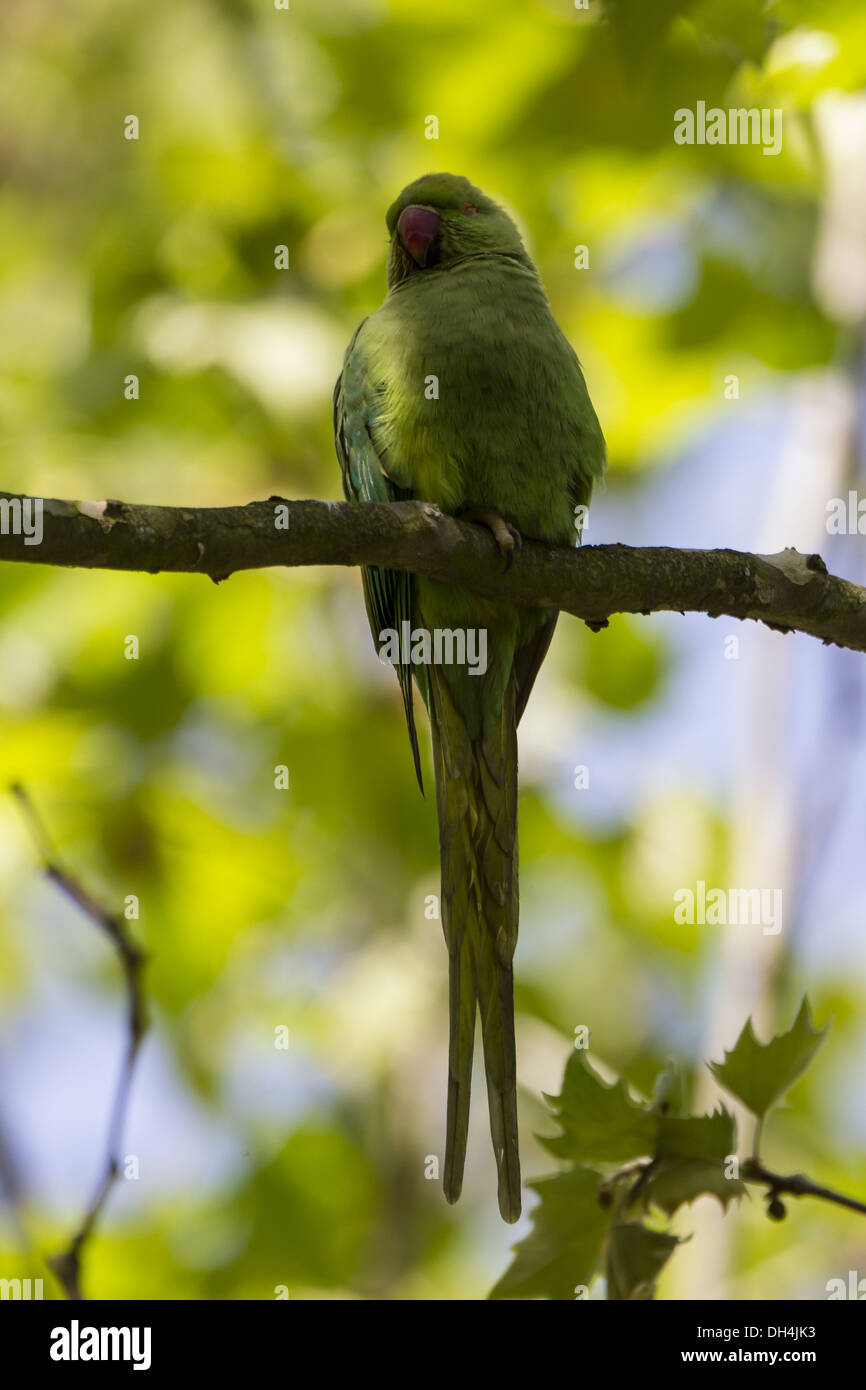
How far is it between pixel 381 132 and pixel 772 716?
2.20 m

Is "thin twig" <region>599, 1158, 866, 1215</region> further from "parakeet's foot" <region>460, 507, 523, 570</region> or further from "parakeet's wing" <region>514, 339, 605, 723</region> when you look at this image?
"parakeet's wing" <region>514, 339, 605, 723</region>

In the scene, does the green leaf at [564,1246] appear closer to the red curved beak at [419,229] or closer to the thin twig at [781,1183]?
the thin twig at [781,1183]

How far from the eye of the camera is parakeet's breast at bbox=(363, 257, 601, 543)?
10.5 feet

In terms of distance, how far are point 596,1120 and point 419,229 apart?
109 inches

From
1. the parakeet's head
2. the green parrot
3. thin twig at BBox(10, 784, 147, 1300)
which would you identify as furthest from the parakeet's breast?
thin twig at BBox(10, 784, 147, 1300)

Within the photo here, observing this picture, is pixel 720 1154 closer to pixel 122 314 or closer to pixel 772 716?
pixel 772 716

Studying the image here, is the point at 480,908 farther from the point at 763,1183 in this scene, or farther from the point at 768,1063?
the point at 763,1183

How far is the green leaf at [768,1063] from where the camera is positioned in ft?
6.76

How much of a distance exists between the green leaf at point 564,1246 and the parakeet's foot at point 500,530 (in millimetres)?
1354

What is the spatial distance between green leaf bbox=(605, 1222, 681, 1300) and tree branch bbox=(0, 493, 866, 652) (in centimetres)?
123

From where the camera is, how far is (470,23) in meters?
3.06

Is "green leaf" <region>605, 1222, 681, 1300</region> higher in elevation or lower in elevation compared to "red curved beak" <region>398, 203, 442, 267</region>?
lower

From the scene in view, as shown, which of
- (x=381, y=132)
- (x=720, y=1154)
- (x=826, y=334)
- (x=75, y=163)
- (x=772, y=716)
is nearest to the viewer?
(x=720, y=1154)

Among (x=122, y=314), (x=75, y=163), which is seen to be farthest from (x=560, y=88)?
(x=75, y=163)
